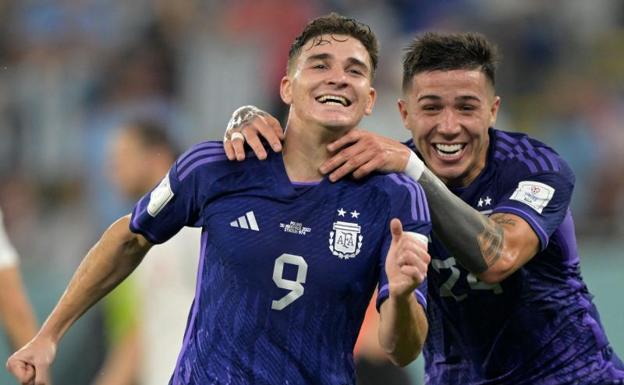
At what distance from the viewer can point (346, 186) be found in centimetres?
440

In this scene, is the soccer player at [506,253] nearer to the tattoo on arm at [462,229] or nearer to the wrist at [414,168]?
the tattoo on arm at [462,229]

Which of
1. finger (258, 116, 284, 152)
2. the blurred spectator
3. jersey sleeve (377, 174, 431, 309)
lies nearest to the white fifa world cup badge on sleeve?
finger (258, 116, 284, 152)

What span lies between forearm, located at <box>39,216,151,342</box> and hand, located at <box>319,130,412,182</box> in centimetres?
77

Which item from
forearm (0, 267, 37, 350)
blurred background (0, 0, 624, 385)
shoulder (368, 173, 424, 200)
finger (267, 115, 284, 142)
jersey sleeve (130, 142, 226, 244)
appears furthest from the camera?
blurred background (0, 0, 624, 385)

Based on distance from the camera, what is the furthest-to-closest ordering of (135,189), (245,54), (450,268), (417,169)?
1. (245,54)
2. (135,189)
3. (450,268)
4. (417,169)

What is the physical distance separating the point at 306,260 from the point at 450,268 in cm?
95

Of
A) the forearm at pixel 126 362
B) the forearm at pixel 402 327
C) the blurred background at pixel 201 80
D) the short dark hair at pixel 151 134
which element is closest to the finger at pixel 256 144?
the forearm at pixel 402 327

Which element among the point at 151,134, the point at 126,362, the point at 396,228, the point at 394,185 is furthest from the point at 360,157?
the point at 126,362

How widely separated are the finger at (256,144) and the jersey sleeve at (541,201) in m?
1.05

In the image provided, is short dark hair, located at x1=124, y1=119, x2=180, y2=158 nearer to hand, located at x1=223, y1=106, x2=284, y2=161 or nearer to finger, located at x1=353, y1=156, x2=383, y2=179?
hand, located at x1=223, y1=106, x2=284, y2=161

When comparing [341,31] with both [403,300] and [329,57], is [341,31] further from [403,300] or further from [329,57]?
[403,300]

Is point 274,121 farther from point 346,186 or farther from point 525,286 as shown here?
point 525,286

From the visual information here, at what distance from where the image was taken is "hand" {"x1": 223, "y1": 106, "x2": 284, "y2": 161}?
448 centimetres

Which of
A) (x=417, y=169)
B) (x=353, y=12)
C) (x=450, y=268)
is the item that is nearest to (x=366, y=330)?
(x=450, y=268)
